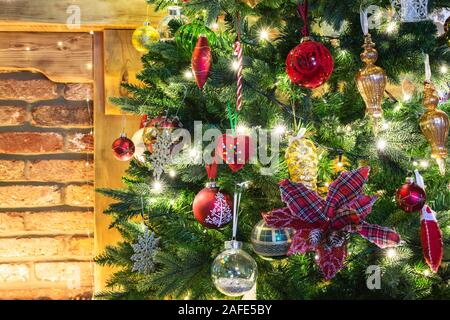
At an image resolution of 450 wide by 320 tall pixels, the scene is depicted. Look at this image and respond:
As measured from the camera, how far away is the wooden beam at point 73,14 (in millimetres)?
1657

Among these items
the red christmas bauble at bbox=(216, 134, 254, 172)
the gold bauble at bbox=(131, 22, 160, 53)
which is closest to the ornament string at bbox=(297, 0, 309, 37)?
the red christmas bauble at bbox=(216, 134, 254, 172)

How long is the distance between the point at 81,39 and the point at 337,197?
110 cm

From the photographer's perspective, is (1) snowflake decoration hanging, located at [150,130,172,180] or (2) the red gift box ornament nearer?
(2) the red gift box ornament

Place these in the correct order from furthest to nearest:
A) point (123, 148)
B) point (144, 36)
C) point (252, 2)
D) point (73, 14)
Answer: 1. point (73, 14)
2. point (144, 36)
3. point (123, 148)
4. point (252, 2)

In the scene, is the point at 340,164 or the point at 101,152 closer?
the point at 340,164

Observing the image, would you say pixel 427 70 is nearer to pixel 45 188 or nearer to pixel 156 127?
pixel 156 127

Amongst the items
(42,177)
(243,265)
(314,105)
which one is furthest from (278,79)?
(42,177)

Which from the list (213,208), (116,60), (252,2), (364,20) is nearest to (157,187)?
(213,208)

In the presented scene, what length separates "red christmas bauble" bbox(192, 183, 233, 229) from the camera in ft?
3.43

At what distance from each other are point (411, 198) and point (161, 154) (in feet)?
1.64

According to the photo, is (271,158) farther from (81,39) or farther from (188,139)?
(81,39)

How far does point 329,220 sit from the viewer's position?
937mm

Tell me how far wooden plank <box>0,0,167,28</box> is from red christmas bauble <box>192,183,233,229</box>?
84cm

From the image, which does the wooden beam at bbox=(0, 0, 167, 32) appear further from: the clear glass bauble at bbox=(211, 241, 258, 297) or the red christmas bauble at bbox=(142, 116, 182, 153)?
the clear glass bauble at bbox=(211, 241, 258, 297)
